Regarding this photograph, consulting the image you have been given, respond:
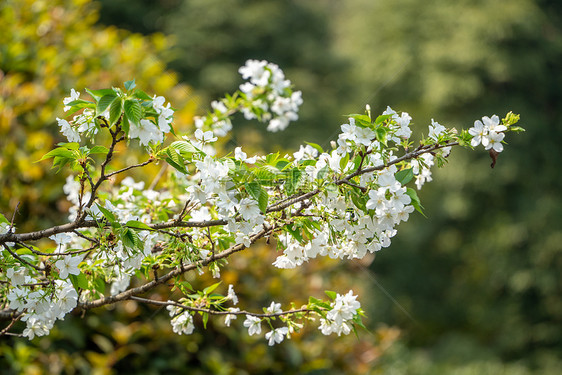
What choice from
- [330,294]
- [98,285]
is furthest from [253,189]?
[98,285]

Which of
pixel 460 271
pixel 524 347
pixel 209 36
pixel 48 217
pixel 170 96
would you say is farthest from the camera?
pixel 209 36

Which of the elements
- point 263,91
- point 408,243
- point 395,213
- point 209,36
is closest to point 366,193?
point 395,213

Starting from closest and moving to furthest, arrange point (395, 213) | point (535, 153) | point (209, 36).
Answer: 1. point (395, 213)
2. point (535, 153)
3. point (209, 36)

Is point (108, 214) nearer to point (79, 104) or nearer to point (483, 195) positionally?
point (79, 104)

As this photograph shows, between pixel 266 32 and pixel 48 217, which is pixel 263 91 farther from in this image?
pixel 266 32

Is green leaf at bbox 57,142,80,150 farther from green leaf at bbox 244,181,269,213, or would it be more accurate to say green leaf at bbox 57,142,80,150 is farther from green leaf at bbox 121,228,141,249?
green leaf at bbox 244,181,269,213

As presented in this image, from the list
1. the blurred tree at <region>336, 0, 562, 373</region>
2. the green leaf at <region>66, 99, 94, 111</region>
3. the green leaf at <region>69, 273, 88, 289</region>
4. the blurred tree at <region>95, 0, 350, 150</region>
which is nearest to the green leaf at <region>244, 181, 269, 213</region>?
the green leaf at <region>66, 99, 94, 111</region>

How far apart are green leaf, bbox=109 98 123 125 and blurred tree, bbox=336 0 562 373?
358 inches

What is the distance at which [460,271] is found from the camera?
11984 mm

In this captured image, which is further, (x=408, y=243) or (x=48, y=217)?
(x=408, y=243)

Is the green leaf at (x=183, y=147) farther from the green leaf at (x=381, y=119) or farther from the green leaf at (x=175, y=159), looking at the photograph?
the green leaf at (x=381, y=119)

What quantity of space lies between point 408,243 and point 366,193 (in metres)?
11.2

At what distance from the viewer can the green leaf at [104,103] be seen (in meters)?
1.05

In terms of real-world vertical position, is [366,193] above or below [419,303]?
above
